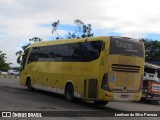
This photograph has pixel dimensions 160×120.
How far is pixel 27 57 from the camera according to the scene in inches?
1085

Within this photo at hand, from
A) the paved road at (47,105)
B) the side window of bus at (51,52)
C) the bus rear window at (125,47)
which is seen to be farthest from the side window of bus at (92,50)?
the side window of bus at (51,52)

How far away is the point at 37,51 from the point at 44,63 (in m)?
1.68

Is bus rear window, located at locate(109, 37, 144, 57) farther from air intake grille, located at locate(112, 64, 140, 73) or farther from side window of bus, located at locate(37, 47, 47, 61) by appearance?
side window of bus, located at locate(37, 47, 47, 61)

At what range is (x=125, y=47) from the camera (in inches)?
733

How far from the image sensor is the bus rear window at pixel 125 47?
1834 centimetres

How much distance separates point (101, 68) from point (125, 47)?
146 centimetres

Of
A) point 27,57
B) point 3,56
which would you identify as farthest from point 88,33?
point 3,56

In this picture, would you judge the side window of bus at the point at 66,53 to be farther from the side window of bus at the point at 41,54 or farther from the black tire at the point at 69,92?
the side window of bus at the point at 41,54

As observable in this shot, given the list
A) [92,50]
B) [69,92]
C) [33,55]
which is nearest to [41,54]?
[33,55]

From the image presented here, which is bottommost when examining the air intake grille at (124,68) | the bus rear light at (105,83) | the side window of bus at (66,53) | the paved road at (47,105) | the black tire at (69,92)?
the paved road at (47,105)

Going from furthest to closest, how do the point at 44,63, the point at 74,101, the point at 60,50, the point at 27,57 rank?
the point at 27,57, the point at 44,63, the point at 60,50, the point at 74,101

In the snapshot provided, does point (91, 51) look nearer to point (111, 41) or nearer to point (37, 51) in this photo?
point (111, 41)

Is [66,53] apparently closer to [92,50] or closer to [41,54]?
[92,50]

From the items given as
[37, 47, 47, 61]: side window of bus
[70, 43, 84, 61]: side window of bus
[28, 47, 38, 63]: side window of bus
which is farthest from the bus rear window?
[28, 47, 38, 63]: side window of bus
